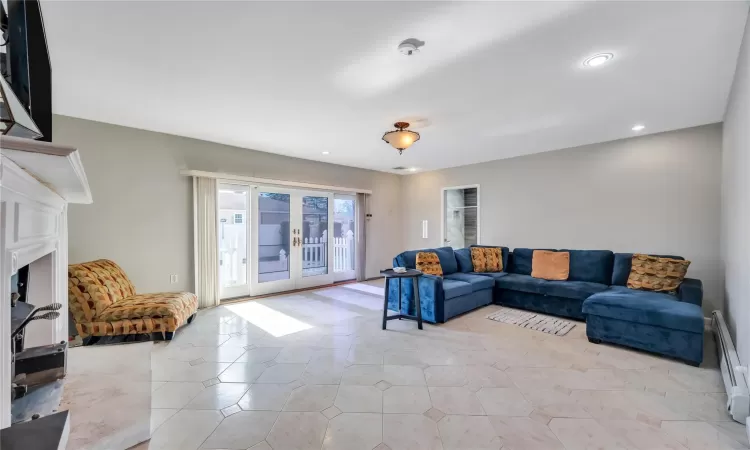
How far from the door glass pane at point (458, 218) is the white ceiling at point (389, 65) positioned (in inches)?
Result: 105

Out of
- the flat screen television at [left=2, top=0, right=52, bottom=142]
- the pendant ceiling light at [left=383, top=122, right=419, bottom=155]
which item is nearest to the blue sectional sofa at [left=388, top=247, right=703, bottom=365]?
the pendant ceiling light at [left=383, top=122, right=419, bottom=155]

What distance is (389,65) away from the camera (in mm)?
2428

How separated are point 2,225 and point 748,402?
11.9 feet

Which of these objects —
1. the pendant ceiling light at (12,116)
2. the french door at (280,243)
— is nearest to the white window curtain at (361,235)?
the french door at (280,243)

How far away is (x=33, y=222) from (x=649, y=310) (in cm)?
445

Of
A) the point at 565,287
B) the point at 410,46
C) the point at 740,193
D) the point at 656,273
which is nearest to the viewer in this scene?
the point at 410,46

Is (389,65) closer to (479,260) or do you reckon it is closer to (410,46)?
(410,46)

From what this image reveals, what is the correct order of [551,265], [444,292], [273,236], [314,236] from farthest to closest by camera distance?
[314,236] < [273,236] < [551,265] < [444,292]

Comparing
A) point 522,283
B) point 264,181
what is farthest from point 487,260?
point 264,181

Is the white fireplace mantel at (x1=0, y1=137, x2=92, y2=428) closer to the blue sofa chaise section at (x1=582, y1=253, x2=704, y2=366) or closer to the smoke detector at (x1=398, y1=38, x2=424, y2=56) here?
the smoke detector at (x1=398, y1=38, x2=424, y2=56)

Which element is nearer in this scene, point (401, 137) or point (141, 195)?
point (401, 137)

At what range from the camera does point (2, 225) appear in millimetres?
866

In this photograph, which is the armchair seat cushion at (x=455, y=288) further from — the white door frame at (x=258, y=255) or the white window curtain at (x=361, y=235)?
the white door frame at (x=258, y=255)

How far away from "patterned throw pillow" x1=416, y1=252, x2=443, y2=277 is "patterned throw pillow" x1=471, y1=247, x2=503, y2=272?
0.98m
